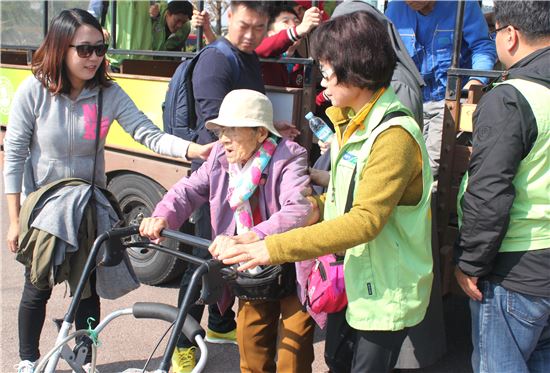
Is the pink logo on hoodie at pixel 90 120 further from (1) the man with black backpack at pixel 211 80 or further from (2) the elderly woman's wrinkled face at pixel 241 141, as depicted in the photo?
(2) the elderly woman's wrinkled face at pixel 241 141

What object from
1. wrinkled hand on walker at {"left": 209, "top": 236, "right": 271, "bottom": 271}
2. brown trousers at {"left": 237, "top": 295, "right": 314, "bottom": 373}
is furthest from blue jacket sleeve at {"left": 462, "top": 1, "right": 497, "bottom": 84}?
wrinkled hand on walker at {"left": 209, "top": 236, "right": 271, "bottom": 271}

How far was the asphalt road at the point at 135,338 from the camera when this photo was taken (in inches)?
144

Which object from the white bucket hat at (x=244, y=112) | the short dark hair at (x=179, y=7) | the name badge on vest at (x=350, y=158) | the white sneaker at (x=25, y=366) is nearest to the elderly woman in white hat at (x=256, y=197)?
the white bucket hat at (x=244, y=112)

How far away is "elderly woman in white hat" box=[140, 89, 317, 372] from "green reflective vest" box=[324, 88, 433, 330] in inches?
16.5

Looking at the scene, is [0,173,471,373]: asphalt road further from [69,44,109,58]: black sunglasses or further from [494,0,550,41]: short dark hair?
[494,0,550,41]: short dark hair

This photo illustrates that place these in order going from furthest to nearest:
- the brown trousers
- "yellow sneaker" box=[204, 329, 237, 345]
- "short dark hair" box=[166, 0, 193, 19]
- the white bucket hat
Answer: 1. "short dark hair" box=[166, 0, 193, 19]
2. "yellow sneaker" box=[204, 329, 237, 345]
3. the brown trousers
4. the white bucket hat

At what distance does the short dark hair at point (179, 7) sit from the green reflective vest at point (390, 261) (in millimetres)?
4141

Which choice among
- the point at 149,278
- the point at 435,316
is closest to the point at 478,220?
the point at 435,316

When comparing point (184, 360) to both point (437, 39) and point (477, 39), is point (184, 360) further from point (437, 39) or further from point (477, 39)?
point (477, 39)

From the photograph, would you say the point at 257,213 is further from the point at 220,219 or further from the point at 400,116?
the point at 400,116

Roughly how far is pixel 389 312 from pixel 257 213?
2.80 ft

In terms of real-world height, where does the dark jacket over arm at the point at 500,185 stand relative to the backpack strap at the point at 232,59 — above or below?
below

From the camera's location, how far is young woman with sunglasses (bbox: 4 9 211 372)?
2.87 metres

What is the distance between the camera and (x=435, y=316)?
2.82 m
